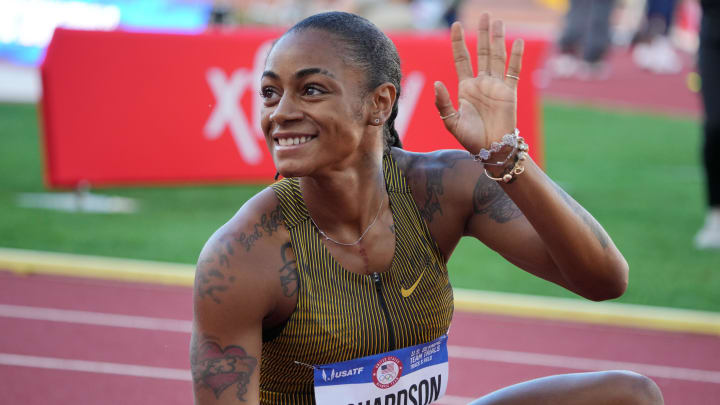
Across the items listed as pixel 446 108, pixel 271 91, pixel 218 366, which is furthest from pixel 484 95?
pixel 218 366

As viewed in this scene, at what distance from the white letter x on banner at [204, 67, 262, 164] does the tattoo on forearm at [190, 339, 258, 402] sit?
5.09 meters

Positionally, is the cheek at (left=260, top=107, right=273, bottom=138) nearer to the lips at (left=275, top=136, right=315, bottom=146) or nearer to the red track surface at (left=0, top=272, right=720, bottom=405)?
the lips at (left=275, top=136, right=315, bottom=146)

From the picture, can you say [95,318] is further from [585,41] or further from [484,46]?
[585,41]

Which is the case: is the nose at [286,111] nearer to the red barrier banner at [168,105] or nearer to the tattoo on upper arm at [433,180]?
the tattoo on upper arm at [433,180]

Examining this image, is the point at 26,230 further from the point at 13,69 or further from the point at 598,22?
the point at 598,22

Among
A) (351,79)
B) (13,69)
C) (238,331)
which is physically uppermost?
(351,79)

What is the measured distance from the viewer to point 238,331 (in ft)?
7.33

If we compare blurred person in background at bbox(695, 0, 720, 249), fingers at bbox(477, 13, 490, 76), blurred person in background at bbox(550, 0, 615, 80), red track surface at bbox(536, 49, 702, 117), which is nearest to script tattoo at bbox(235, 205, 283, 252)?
fingers at bbox(477, 13, 490, 76)

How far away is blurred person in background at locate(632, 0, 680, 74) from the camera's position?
17.5 m

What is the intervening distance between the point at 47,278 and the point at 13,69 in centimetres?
911

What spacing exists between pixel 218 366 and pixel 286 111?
58cm

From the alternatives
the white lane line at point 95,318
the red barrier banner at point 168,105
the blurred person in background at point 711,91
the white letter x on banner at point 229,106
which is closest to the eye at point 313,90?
the white lane line at point 95,318

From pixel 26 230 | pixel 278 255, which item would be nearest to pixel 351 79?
pixel 278 255

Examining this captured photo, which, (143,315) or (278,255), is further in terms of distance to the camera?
→ (143,315)
